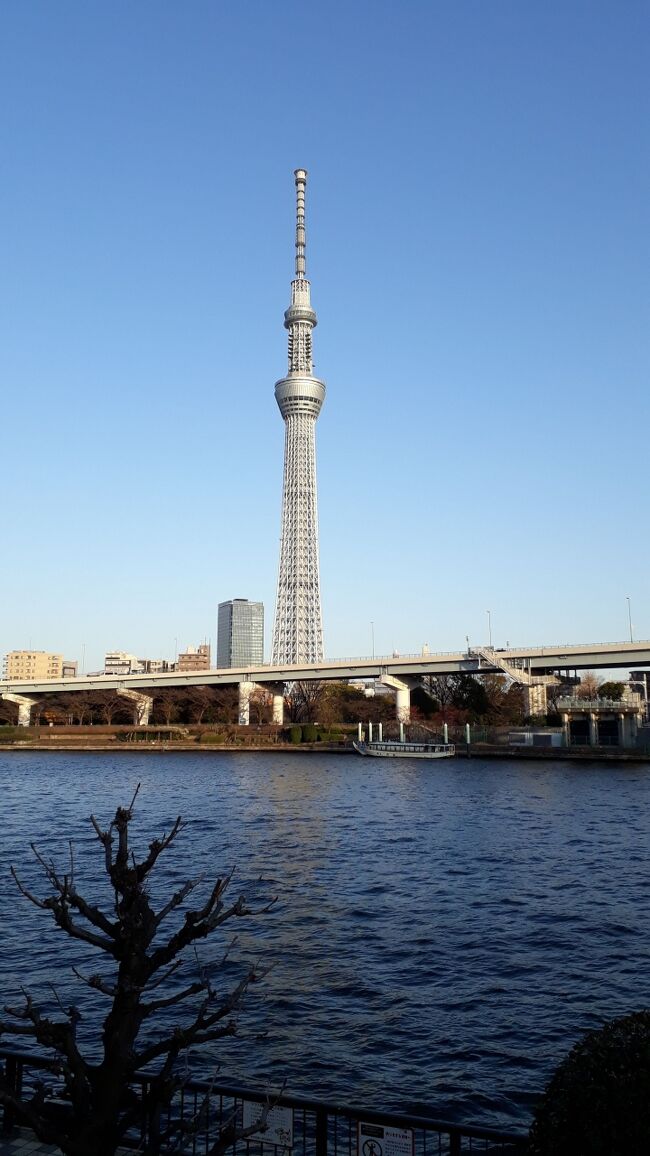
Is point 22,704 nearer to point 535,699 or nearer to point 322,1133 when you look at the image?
point 535,699

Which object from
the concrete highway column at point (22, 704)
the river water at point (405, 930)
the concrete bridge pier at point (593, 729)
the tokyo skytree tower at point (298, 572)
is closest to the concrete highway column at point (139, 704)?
the concrete highway column at point (22, 704)

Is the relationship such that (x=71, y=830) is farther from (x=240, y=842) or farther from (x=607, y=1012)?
(x=607, y=1012)

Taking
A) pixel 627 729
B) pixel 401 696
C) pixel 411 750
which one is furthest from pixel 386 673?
pixel 627 729

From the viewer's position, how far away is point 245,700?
120750mm

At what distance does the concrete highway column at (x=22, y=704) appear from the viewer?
127 meters

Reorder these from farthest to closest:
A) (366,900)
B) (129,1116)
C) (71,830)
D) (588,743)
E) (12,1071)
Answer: (588,743) < (71,830) < (366,900) < (12,1071) < (129,1116)

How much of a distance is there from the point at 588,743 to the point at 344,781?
105 feet

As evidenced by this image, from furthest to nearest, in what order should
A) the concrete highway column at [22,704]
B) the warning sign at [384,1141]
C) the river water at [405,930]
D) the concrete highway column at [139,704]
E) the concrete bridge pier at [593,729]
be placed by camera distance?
the concrete highway column at [22,704]
the concrete highway column at [139,704]
the concrete bridge pier at [593,729]
the river water at [405,930]
the warning sign at [384,1141]

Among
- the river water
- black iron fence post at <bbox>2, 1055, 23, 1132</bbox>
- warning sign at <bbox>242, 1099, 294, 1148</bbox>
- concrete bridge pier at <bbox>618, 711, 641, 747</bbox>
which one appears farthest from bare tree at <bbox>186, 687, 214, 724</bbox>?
warning sign at <bbox>242, 1099, 294, 1148</bbox>

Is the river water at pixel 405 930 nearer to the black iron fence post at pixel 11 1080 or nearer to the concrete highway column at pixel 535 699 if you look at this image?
the black iron fence post at pixel 11 1080

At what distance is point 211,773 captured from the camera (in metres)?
72.9

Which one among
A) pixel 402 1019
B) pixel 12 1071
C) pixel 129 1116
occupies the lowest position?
pixel 402 1019

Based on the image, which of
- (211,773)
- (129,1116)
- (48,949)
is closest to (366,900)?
(48,949)

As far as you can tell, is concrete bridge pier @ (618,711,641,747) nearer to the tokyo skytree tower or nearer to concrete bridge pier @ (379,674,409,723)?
concrete bridge pier @ (379,674,409,723)
